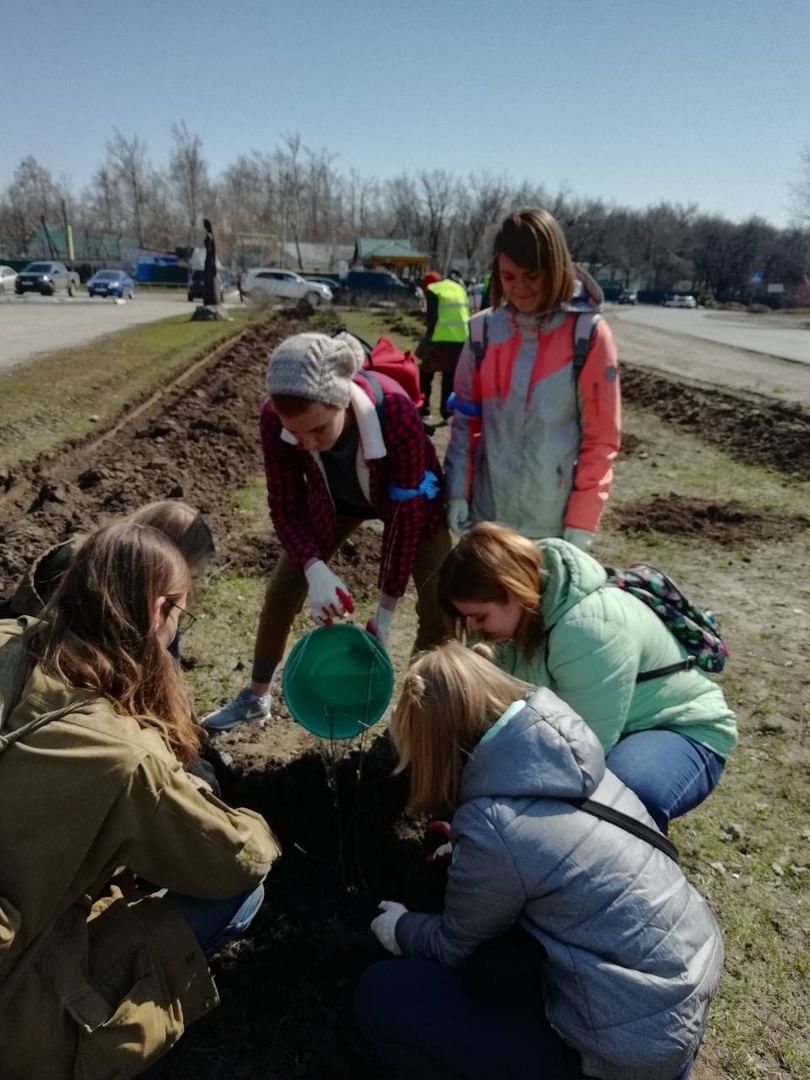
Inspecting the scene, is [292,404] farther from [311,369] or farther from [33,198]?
[33,198]

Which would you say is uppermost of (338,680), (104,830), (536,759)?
(536,759)

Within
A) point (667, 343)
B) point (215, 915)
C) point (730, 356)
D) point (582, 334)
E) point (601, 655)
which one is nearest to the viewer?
point (215, 915)

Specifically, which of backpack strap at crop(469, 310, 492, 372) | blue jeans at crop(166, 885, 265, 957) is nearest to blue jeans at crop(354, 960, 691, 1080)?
blue jeans at crop(166, 885, 265, 957)

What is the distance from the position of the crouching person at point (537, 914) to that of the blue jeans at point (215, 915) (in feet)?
1.28

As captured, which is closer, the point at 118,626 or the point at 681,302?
the point at 118,626

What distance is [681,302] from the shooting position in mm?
56844

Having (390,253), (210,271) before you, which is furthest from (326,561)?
(390,253)

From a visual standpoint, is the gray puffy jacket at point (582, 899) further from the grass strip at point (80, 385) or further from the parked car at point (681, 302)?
the parked car at point (681, 302)

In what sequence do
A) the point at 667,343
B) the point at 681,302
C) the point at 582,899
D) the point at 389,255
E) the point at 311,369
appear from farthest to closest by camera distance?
the point at 681,302 < the point at 389,255 < the point at 667,343 < the point at 311,369 < the point at 582,899

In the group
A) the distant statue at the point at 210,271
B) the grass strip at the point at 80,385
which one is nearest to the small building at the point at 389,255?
the distant statue at the point at 210,271

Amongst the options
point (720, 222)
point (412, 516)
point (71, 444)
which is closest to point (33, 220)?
point (720, 222)

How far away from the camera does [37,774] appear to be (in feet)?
4.42

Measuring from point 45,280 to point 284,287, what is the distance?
30.7 feet

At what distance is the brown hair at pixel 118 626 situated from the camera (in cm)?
151
